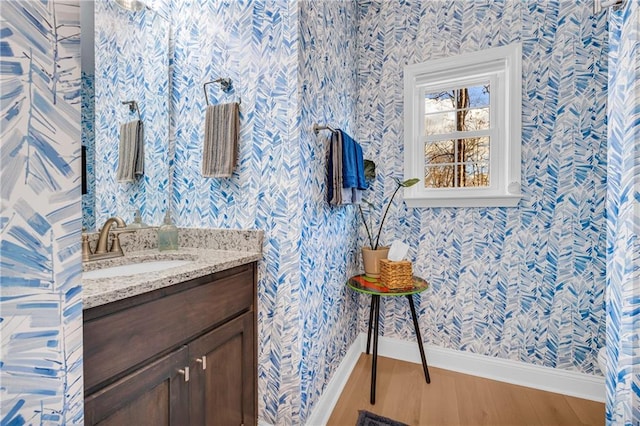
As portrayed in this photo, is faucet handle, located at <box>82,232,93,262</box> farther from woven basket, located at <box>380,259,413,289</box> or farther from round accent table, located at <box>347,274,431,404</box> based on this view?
woven basket, located at <box>380,259,413,289</box>

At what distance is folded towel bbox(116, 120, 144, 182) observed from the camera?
1406mm

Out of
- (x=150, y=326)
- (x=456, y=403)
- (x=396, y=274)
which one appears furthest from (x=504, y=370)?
(x=150, y=326)

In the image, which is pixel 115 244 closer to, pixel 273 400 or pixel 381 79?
pixel 273 400

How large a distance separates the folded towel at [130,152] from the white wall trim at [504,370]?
1.99 metres

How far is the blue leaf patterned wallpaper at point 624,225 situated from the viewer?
0.80 meters

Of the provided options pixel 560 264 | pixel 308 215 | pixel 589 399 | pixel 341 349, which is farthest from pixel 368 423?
pixel 560 264

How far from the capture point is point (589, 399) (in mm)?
1750

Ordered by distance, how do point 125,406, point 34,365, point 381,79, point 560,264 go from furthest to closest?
1. point 381,79
2. point 560,264
3. point 125,406
4. point 34,365

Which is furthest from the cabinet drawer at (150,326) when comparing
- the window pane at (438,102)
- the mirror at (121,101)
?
the window pane at (438,102)

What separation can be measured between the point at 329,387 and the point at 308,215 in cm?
104

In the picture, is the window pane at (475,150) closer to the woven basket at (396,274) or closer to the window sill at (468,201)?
the window sill at (468,201)

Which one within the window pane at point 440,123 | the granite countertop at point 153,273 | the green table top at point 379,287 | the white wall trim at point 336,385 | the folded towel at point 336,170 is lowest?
the white wall trim at point 336,385

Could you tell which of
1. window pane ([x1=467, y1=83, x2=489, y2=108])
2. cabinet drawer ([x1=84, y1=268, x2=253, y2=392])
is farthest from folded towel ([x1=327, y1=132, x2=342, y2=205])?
window pane ([x1=467, y1=83, x2=489, y2=108])

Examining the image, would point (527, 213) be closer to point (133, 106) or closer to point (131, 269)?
point (131, 269)
